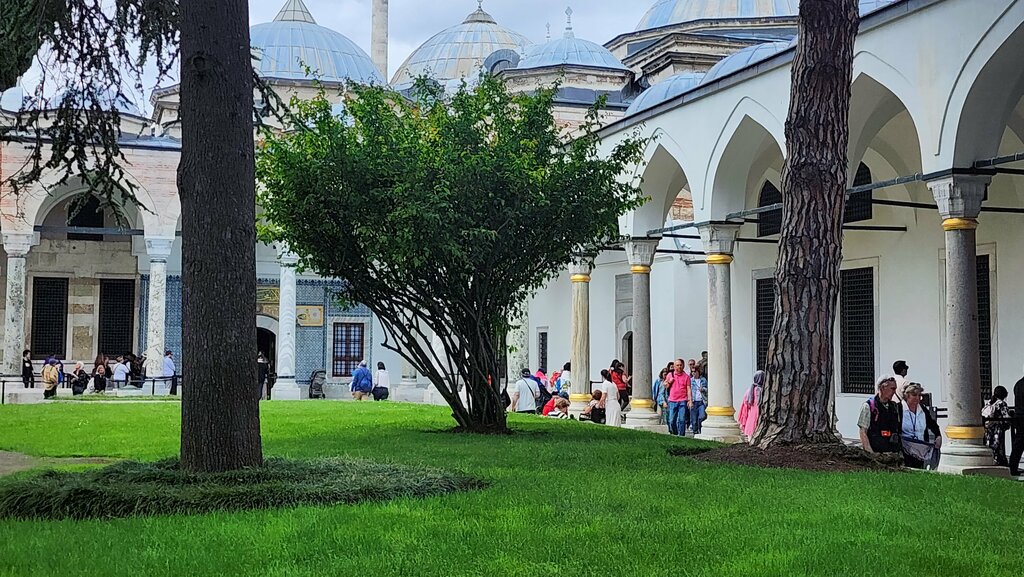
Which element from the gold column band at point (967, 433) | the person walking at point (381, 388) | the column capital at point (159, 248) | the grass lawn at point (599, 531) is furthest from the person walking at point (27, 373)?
the gold column band at point (967, 433)

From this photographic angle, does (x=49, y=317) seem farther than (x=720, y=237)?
Yes

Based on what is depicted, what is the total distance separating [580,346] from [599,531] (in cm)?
1238

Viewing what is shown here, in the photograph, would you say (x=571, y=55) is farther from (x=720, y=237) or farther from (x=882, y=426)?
(x=882, y=426)

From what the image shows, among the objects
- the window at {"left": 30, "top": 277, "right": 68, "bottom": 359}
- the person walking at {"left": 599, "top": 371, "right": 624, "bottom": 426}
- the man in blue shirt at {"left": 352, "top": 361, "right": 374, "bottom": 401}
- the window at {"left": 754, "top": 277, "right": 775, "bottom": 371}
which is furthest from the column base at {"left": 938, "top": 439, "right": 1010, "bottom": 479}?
the window at {"left": 30, "top": 277, "right": 68, "bottom": 359}

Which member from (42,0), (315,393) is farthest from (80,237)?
(42,0)

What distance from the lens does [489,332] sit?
11.4 metres

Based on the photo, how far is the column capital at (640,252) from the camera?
1582 cm

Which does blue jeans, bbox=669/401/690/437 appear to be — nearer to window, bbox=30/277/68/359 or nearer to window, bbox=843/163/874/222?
window, bbox=843/163/874/222

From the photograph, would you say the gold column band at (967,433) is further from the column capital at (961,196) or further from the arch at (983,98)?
the arch at (983,98)

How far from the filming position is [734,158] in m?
13.6

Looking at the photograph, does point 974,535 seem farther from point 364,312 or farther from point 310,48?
point 310,48

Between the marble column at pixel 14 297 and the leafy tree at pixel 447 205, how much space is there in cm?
1517

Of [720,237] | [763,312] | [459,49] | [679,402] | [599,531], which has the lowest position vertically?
[599,531]

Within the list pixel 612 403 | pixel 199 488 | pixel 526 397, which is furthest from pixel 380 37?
pixel 199 488
